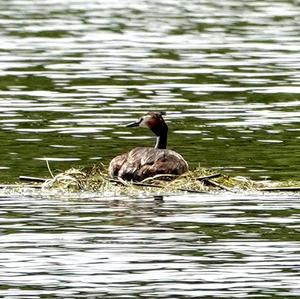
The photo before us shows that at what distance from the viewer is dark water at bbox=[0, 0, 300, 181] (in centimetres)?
2823

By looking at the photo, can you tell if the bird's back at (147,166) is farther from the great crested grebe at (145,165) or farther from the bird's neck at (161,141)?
the bird's neck at (161,141)

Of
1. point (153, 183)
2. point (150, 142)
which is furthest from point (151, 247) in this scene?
point (150, 142)

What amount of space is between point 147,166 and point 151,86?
48.8 ft

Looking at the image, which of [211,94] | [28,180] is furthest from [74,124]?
[28,180]

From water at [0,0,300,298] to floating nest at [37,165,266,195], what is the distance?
472 millimetres

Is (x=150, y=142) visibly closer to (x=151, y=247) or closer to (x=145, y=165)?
(x=145, y=165)

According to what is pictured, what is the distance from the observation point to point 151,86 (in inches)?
1523

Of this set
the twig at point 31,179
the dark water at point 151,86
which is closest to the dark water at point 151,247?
the twig at point 31,179

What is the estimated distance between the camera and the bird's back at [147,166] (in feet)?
78.2

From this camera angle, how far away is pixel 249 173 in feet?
83.1

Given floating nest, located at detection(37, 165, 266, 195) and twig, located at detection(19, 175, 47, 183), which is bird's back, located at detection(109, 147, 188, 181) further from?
twig, located at detection(19, 175, 47, 183)

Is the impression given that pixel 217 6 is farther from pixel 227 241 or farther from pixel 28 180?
pixel 227 241

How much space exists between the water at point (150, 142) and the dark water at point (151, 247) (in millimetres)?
19

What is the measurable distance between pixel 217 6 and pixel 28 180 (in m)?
44.9
